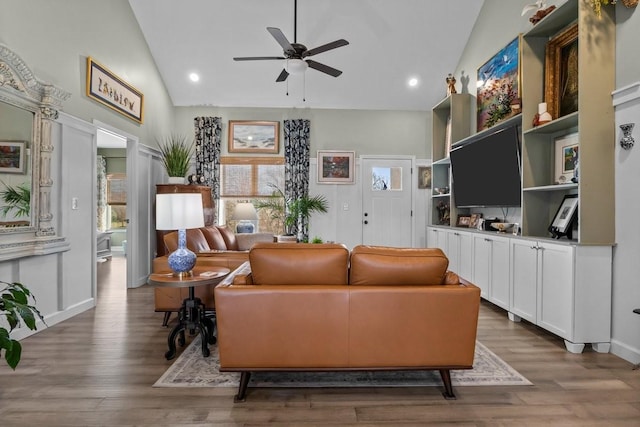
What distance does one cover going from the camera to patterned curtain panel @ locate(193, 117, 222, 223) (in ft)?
22.3

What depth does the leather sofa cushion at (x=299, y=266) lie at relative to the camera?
221cm

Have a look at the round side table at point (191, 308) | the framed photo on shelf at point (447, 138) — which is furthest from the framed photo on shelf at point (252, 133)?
the round side table at point (191, 308)

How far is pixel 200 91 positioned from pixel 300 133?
1.91 m

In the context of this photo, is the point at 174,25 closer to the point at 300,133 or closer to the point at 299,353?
the point at 300,133

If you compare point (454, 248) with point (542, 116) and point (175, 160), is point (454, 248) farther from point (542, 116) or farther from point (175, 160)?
point (175, 160)

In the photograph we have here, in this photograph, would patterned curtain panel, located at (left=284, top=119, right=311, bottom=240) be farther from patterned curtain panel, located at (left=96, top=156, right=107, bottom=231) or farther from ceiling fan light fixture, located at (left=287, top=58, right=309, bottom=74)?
patterned curtain panel, located at (left=96, top=156, right=107, bottom=231)

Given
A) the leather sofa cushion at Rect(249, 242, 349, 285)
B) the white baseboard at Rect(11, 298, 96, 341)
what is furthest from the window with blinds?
the leather sofa cushion at Rect(249, 242, 349, 285)

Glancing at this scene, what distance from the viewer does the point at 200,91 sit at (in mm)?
6637

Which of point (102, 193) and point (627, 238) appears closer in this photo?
point (627, 238)

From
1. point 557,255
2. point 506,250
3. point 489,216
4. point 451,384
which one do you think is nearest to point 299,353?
point 451,384

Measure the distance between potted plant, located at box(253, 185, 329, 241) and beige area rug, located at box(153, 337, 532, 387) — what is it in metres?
4.13

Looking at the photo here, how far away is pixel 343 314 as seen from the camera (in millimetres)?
2143

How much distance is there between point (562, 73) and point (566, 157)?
0.82 metres

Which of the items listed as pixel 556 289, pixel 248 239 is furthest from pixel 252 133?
pixel 556 289
